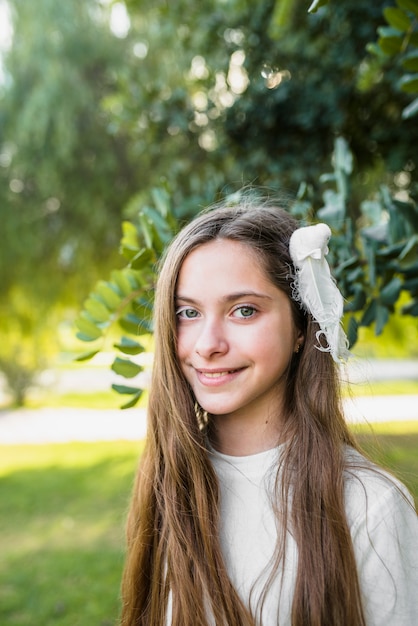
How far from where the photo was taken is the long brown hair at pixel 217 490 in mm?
1288

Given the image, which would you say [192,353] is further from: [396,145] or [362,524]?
[396,145]

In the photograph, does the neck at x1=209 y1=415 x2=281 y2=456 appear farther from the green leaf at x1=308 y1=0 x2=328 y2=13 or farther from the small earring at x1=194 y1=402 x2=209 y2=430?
the green leaf at x1=308 y1=0 x2=328 y2=13

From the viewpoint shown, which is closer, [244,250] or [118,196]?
[244,250]

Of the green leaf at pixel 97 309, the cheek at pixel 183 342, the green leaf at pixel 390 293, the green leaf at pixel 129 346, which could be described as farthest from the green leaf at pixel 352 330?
the green leaf at pixel 97 309

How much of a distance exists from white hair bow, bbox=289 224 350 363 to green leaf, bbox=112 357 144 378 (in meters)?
0.49

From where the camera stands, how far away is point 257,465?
1.46 metres

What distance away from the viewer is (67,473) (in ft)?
24.6

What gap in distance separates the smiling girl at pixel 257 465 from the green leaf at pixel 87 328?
240 mm

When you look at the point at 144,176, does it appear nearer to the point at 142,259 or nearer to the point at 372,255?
the point at 142,259

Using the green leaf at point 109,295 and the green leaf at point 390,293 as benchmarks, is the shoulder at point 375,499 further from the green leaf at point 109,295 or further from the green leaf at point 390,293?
the green leaf at point 109,295

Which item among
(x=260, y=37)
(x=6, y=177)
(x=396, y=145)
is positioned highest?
(x=6, y=177)

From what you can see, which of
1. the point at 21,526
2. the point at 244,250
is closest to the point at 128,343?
the point at 244,250

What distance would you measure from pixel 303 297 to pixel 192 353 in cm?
28

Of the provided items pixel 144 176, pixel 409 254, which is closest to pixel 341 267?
pixel 409 254
